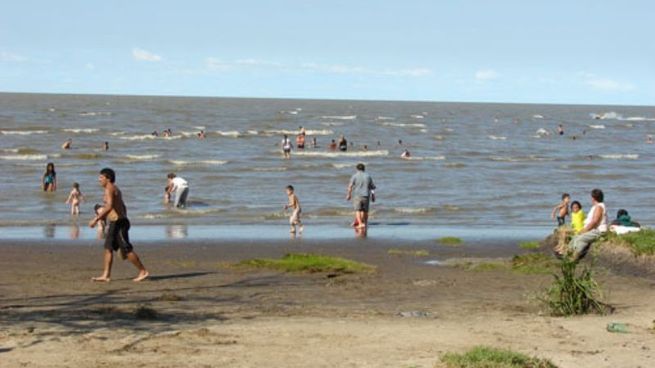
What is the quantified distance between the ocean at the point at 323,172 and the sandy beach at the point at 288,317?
993cm

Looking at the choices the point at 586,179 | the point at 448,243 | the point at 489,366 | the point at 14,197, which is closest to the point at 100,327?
the point at 489,366

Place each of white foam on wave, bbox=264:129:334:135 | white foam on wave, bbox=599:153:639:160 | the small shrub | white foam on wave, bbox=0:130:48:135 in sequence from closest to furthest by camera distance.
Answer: the small shrub
white foam on wave, bbox=599:153:639:160
white foam on wave, bbox=0:130:48:135
white foam on wave, bbox=264:129:334:135

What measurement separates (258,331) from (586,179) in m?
33.1

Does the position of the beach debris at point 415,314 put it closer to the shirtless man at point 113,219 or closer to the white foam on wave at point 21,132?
the shirtless man at point 113,219

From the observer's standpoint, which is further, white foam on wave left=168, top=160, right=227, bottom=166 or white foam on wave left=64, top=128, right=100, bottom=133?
white foam on wave left=64, top=128, right=100, bottom=133

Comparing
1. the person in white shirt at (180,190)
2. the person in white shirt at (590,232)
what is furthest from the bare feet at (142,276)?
the person in white shirt at (180,190)

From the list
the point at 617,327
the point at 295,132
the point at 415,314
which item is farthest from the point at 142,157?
the point at 617,327

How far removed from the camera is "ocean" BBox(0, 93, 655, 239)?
1074 inches

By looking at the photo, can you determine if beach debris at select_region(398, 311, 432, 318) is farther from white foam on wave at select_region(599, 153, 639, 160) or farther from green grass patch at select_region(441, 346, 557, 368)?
white foam on wave at select_region(599, 153, 639, 160)

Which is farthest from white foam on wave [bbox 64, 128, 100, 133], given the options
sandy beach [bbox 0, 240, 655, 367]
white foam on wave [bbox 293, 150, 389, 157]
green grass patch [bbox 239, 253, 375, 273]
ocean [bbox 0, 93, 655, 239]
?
green grass patch [bbox 239, 253, 375, 273]

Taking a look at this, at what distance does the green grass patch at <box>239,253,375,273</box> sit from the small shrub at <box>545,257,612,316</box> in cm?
444

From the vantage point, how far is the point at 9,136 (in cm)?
6372

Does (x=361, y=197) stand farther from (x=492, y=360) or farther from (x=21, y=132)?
(x=21, y=132)

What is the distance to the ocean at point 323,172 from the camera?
27.3 meters
